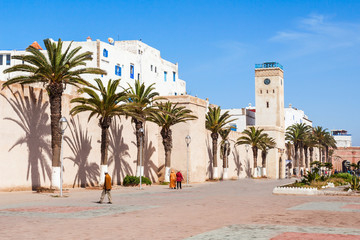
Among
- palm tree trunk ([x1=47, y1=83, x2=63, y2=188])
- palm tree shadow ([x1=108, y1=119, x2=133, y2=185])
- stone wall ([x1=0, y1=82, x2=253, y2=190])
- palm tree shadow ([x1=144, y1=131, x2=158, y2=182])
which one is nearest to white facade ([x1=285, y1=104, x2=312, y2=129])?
stone wall ([x1=0, y1=82, x2=253, y2=190])

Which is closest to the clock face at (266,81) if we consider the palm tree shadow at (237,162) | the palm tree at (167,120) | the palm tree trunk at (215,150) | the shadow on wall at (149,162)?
the palm tree shadow at (237,162)

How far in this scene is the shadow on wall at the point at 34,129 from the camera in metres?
30.9

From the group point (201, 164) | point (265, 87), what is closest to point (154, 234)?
point (201, 164)

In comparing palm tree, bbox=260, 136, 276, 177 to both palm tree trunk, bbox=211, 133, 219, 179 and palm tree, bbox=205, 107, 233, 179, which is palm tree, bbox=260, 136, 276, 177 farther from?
palm tree, bbox=205, 107, 233, 179

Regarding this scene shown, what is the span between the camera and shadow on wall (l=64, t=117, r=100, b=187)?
3631cm

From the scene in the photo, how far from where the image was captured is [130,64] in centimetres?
6769

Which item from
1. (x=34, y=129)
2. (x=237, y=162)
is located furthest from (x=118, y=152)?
(x=237, y=162)

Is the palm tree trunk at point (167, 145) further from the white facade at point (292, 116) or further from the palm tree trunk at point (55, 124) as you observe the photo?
the white facade at point (292, 116)

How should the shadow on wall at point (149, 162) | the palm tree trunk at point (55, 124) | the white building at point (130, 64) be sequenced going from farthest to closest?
the white building at point (130, 64), the shadow on wall at point (149, 162), the palm tree trunk at point (55, 124)

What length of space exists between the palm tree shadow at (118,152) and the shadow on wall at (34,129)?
8.95 metres

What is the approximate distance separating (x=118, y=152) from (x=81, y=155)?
223 inches

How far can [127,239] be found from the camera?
11133 mm

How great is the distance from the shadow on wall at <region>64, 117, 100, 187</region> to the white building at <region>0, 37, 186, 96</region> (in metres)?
16.4

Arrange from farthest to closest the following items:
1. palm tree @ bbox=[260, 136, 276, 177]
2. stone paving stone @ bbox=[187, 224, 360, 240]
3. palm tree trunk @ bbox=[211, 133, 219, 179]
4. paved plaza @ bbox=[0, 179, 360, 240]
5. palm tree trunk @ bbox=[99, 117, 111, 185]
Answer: palm tree @ bbox=[260, 136, 276, 177] → palm tree trunk @ bbox=[211, 133, 219, 179] → palm tree trunk @ bbox=[99, 117, 111, 185] → paved plaza @ bbox=[0, 179, 360, 240] → stone paving stone @ bbox=[187, 224, 360, 240]
